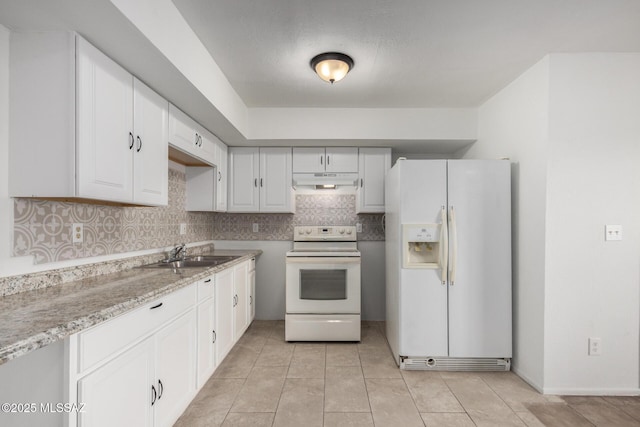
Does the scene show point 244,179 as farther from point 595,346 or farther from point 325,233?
point 595,346

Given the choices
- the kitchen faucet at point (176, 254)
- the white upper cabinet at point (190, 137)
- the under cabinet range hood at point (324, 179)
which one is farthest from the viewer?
the under cabinet range hood at point (324, 179)

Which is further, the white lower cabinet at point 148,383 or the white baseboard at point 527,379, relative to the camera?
the white baseboard at point 527,379

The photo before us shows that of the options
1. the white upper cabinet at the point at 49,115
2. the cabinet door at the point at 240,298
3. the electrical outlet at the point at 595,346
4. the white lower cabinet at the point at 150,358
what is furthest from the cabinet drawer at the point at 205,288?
the electrical outlet at the point at 595,346

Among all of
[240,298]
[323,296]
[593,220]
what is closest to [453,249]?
A: [593,220]

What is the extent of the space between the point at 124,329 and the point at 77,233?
82cm

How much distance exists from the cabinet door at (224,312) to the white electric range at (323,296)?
0.63 m

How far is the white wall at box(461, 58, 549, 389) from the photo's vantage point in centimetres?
233

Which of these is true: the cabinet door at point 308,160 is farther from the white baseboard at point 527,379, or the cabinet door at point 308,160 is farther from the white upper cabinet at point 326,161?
the white baseboard at point 527,379

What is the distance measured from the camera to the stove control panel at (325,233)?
12.8 feet

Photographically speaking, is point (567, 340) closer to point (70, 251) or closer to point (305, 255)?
point (305, 255)

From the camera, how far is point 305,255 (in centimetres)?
327

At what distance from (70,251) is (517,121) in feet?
10.5

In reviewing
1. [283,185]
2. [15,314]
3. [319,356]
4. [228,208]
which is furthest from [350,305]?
[15,314]

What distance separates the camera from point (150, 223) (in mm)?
2611
